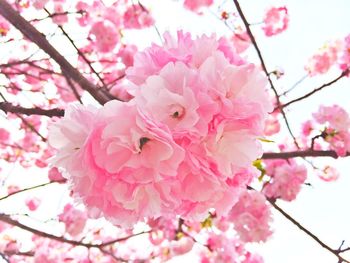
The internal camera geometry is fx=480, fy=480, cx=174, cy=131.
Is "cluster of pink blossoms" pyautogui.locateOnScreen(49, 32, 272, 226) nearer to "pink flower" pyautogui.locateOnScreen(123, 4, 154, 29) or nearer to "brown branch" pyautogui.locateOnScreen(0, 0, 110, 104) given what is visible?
"brown branch" pyautogui.locateOnScreen(0, 0, 110, 104)

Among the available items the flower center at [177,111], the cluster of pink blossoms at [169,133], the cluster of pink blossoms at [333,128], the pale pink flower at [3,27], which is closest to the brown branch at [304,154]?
the cluster of pink blossoms at [333,128]

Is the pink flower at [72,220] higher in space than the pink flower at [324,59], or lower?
lower

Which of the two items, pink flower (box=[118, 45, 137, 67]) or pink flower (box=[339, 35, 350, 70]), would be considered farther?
pink flower (box=[118, 45, 137, 67])

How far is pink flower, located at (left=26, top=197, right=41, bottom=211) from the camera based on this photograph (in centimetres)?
513

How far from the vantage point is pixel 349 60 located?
3.65 m

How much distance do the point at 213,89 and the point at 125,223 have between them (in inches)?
13.4

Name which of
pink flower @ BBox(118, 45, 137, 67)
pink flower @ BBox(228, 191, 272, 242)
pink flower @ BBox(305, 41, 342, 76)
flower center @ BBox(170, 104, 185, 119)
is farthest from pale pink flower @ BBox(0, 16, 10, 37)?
flower center @ BBox(170, 104, 185, 119)

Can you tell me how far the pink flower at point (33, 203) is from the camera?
16.8ft

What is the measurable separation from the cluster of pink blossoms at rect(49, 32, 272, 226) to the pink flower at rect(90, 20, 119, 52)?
327cm

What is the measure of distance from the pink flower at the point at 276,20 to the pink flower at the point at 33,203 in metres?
2.96

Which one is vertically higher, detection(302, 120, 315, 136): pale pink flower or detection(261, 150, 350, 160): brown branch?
detection(302, 120, 315, 136): pale pink flower

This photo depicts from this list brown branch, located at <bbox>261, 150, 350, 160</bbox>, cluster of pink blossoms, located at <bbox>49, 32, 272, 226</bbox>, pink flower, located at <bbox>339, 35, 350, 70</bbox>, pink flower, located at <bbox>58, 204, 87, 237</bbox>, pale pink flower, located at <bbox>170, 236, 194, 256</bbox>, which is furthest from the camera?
pale pink flower, located at <bbox>170, 236, 194, 256</bbox>

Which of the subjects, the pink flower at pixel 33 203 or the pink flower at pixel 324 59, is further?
the pink flower at pixel 33 203

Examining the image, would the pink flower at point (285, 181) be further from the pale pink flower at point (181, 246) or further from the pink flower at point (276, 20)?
the pink flower at point (276, 20)
